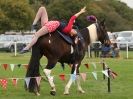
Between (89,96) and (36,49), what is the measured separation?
193 centimetres

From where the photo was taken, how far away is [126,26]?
89750 millimetres

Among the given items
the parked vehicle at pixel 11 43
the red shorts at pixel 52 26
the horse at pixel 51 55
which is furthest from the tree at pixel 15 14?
the red shorts at pixel 52 26

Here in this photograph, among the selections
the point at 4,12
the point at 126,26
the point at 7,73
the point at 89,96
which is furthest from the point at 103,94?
the point at 126,26

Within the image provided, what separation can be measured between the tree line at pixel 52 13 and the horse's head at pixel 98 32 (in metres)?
22.8

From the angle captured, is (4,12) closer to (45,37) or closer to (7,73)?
(7,73)

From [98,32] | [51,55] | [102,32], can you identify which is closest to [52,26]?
[51,55]

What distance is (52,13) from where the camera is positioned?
68188 mm

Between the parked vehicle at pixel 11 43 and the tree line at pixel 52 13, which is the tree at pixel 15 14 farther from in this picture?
the parked vehicle at pixel 11 43

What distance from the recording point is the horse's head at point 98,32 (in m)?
15.4

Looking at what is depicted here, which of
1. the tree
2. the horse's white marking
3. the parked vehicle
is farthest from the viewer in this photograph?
the tree

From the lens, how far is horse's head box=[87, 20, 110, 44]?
50.4ft

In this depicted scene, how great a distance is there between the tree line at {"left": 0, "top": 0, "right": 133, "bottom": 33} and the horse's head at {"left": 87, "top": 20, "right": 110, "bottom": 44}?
22.8m

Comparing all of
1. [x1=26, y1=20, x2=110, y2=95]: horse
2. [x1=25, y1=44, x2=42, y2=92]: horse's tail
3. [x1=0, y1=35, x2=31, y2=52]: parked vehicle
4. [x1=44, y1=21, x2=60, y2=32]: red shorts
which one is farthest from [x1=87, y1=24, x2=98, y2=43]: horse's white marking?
[x1=0, y1=35, x2=31, y2=52]: parked vehicle

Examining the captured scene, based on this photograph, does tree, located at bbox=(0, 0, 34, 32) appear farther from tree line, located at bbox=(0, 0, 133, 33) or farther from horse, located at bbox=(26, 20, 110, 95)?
horse, located at bbox=(26, 20, 110, 95)
